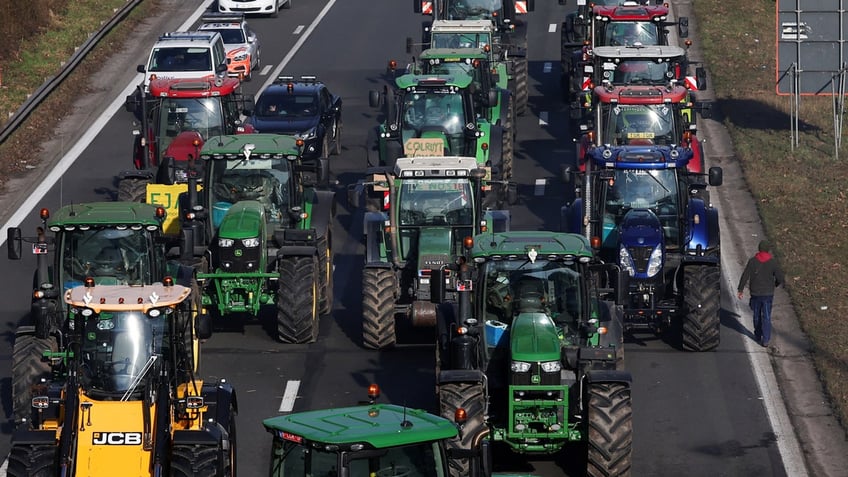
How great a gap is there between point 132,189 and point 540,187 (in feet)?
29.5

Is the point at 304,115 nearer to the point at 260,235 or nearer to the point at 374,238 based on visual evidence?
the point at 374,238

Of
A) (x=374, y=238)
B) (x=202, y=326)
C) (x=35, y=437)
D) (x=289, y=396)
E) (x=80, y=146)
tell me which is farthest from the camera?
(x=80, y=146)

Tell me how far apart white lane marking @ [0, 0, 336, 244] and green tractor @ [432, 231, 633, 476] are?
1318 cm

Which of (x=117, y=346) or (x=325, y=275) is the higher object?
(x=117, y=346)

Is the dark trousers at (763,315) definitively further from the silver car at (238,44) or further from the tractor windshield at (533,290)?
the silver car at (238,44)

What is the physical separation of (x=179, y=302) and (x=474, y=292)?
4.25 meters

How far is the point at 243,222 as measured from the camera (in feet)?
87.2

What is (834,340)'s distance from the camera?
2698 centimetres

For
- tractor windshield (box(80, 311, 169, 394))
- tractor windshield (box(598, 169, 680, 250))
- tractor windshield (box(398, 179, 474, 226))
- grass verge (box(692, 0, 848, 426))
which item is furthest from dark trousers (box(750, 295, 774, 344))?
tractor windshield (box(80, 311, 169, 394))

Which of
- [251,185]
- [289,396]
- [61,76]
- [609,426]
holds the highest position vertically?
[251,185]

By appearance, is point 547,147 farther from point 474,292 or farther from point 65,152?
point 474,292

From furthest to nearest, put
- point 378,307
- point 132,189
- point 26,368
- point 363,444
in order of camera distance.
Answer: point 132,189 < point 378,307 < point 26,368 < point 363,444

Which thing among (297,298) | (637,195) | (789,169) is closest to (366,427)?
(297,298)

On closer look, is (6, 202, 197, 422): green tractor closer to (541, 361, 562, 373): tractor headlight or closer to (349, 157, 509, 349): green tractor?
(349, 157, 509, 349): green tractor
